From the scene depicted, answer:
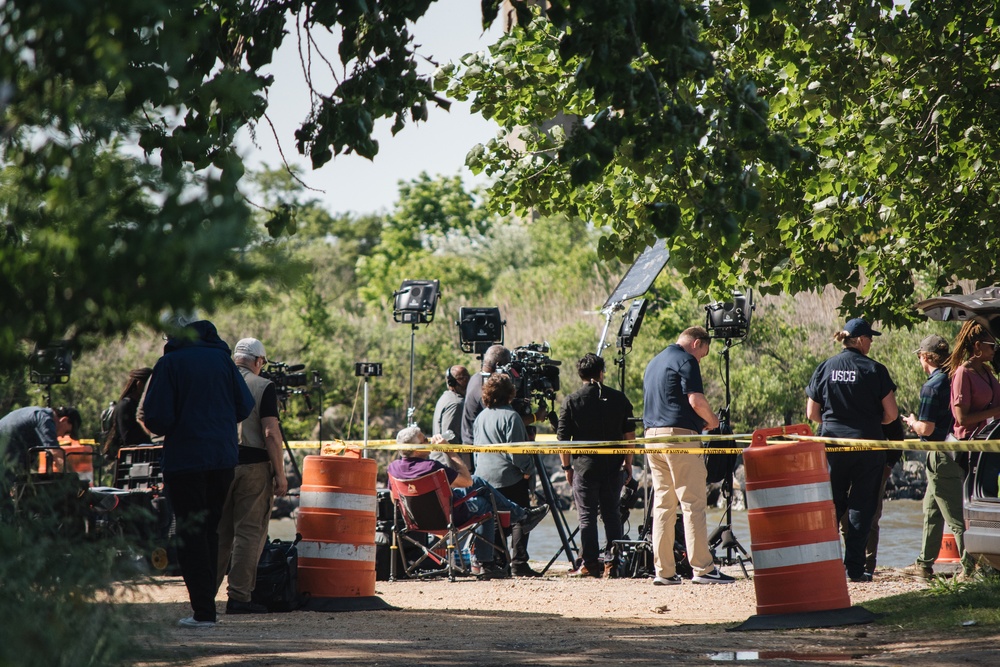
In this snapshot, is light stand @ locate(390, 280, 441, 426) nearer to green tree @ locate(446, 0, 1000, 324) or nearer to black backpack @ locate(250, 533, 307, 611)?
green tree @ locate(446, 0, 1000, 324)

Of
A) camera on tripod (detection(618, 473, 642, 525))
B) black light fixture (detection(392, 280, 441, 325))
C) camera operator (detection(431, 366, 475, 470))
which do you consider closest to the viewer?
camera on tripod (detection(618, 473, 642, 525))

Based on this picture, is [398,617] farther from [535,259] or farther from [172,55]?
[535,259]

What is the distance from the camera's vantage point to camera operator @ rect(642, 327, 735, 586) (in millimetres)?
10250

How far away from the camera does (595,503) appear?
1134 cm

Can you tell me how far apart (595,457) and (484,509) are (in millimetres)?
1149

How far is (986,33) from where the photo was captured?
1143 centimetres

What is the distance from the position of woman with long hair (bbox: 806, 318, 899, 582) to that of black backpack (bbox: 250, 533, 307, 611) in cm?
441

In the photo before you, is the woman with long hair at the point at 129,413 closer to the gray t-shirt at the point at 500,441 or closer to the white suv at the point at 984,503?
the gray t-shirt at the point at 500,441

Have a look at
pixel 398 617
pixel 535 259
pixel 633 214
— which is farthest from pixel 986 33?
pixel 535 259

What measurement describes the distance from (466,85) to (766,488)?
19.7 feet

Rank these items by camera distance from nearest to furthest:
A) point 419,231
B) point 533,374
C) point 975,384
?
1. point 975,384
2. point 533,374
3. point 419,231

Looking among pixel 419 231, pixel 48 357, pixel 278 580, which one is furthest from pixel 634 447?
pixel 419 231

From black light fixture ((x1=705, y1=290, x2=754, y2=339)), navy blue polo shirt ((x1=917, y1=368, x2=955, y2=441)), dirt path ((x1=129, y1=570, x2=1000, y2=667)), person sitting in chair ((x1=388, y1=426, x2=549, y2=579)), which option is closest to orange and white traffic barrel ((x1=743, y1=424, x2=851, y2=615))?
dirt path ((x1=129, y1=570, x2=1000, y2=667))

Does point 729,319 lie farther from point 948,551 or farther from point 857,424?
point 948,551
